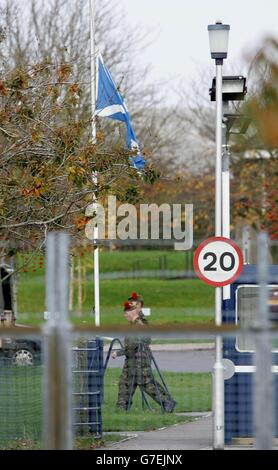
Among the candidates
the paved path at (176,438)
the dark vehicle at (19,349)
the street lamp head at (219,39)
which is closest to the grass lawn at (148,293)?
the dark vehicle at (19,349)

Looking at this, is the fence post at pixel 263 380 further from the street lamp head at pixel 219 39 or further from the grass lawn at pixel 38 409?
the street lamp head at pixel 219 39

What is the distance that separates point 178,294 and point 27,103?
103 feet

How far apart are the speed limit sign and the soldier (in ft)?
3.68

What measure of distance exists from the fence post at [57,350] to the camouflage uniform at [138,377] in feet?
19.3

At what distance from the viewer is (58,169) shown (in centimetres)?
1369

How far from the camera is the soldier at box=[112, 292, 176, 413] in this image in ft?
39.7

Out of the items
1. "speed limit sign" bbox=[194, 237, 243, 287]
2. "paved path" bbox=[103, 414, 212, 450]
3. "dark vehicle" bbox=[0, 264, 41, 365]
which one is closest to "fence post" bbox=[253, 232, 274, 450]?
"dark vehicle" bbox=[0, 264, 41, 365]

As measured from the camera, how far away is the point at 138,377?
13.6 meters

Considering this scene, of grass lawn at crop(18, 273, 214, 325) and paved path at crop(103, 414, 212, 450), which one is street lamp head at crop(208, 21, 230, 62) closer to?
paved path at crop(103, 414, 212, 450)

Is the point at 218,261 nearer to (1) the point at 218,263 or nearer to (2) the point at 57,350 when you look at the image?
(1) the point at 218,263

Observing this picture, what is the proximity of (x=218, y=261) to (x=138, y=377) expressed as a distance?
5.76ft
